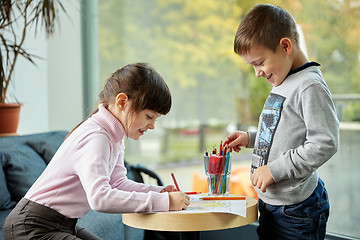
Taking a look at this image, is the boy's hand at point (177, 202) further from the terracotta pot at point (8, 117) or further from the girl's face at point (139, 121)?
the terracotta pot at point (8, 117)

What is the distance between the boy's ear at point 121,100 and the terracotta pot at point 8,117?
4.37 ft

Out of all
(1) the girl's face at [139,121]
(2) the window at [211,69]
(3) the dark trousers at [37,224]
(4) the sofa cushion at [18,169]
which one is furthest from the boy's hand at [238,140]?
(4) the sofa cushion at [18,169]

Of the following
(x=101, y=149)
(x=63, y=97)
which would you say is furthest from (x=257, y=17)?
(x=63, y=97)

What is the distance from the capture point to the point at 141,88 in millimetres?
1508

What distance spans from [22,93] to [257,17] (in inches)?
81.3

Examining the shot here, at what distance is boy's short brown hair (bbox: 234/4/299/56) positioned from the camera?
59.9 inches

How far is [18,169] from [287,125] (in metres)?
1.37

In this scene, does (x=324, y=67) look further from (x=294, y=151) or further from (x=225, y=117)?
(x=294, y=151)

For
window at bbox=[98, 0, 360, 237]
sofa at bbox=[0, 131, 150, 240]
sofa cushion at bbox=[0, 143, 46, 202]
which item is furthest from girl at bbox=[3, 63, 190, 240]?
window at bbox=[98, 0, 360, 237]

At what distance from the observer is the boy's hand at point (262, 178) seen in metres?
1.47

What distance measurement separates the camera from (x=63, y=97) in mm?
3582

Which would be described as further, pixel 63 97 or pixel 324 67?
pixel 63 97

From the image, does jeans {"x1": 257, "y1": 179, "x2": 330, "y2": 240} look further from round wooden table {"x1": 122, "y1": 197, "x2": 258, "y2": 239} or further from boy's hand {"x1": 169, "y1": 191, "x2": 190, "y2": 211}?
boy's hand {"x1": 169, "y1": 191, "x2": 190, "y2": 211}

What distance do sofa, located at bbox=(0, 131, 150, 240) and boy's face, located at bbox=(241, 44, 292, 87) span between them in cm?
104
